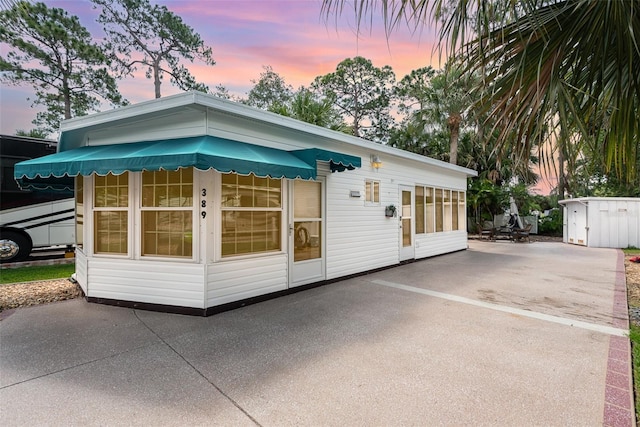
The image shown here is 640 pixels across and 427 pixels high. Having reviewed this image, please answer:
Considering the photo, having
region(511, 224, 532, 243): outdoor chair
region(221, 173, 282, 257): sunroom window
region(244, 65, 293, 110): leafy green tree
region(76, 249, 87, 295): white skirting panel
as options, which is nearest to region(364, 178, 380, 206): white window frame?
region(221, 173, 282, 257): sunroom window

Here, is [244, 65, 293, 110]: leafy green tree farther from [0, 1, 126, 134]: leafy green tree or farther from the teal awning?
the teal awning

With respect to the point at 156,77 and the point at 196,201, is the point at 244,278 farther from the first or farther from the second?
the point at 156,77

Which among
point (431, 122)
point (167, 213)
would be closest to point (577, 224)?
point (431, 122)

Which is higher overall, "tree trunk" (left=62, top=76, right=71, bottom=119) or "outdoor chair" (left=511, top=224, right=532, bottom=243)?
"tree trunk" (left=62, top=76, right=71, bottom=119)

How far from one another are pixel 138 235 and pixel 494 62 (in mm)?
5339

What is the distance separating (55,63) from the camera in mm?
14789

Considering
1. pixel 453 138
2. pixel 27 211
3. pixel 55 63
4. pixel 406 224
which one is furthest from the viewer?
pixel 453 138

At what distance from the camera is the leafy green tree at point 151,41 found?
17.3 m

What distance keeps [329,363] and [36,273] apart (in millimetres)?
8324

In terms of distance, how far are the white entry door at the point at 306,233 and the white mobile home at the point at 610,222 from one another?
13.8 meters

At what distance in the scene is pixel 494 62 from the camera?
3.06m

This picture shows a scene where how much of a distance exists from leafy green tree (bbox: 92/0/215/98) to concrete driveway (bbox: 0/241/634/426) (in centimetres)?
1750

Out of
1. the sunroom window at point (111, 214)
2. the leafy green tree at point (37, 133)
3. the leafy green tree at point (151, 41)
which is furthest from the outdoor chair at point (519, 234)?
the leafy green tree at point (37, 133)

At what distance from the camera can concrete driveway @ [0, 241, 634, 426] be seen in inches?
97.2
